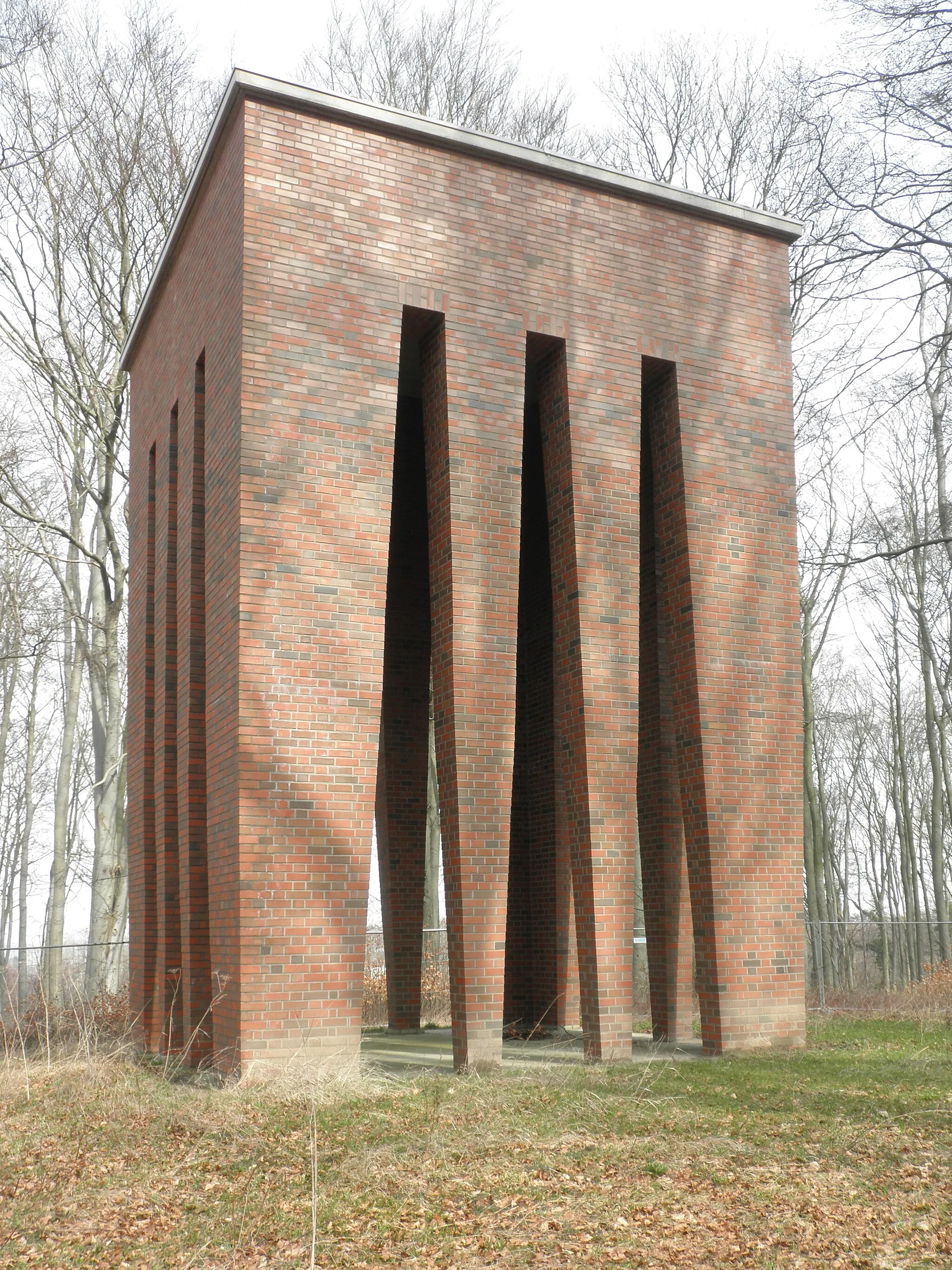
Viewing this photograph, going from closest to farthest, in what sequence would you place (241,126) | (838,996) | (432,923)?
(241,126), (838,996), (432,923)

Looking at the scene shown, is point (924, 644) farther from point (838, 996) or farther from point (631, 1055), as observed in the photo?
point (631, 1055)

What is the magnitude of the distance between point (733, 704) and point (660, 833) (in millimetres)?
2225

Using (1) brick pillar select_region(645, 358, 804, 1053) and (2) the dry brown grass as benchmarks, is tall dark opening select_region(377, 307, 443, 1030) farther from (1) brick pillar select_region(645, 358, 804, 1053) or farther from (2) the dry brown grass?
(2) the dry brown grass

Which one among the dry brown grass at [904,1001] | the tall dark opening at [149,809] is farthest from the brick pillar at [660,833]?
the tall dark opening at [149,809]

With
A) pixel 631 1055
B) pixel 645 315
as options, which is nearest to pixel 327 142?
pixel 645 315

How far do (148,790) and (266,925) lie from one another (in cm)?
482

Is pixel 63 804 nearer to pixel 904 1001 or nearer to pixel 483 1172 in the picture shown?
pixel 904 1001

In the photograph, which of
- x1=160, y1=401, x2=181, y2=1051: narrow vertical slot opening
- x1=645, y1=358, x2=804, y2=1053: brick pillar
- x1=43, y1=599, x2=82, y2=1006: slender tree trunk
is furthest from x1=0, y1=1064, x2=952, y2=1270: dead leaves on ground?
x1=43, y1=599, x2=82, y2=1006: slender tree trunk

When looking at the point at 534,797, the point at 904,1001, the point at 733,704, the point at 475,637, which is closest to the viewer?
the point at 475,637

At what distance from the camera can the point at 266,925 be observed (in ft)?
32.3

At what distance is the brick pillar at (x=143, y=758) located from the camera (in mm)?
13688

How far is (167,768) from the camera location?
13.1 m

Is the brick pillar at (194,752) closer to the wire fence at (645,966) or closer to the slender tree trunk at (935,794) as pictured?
the wire fence at (645,966)

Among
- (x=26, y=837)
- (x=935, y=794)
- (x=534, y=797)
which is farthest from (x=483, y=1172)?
(x=26, y=837)
